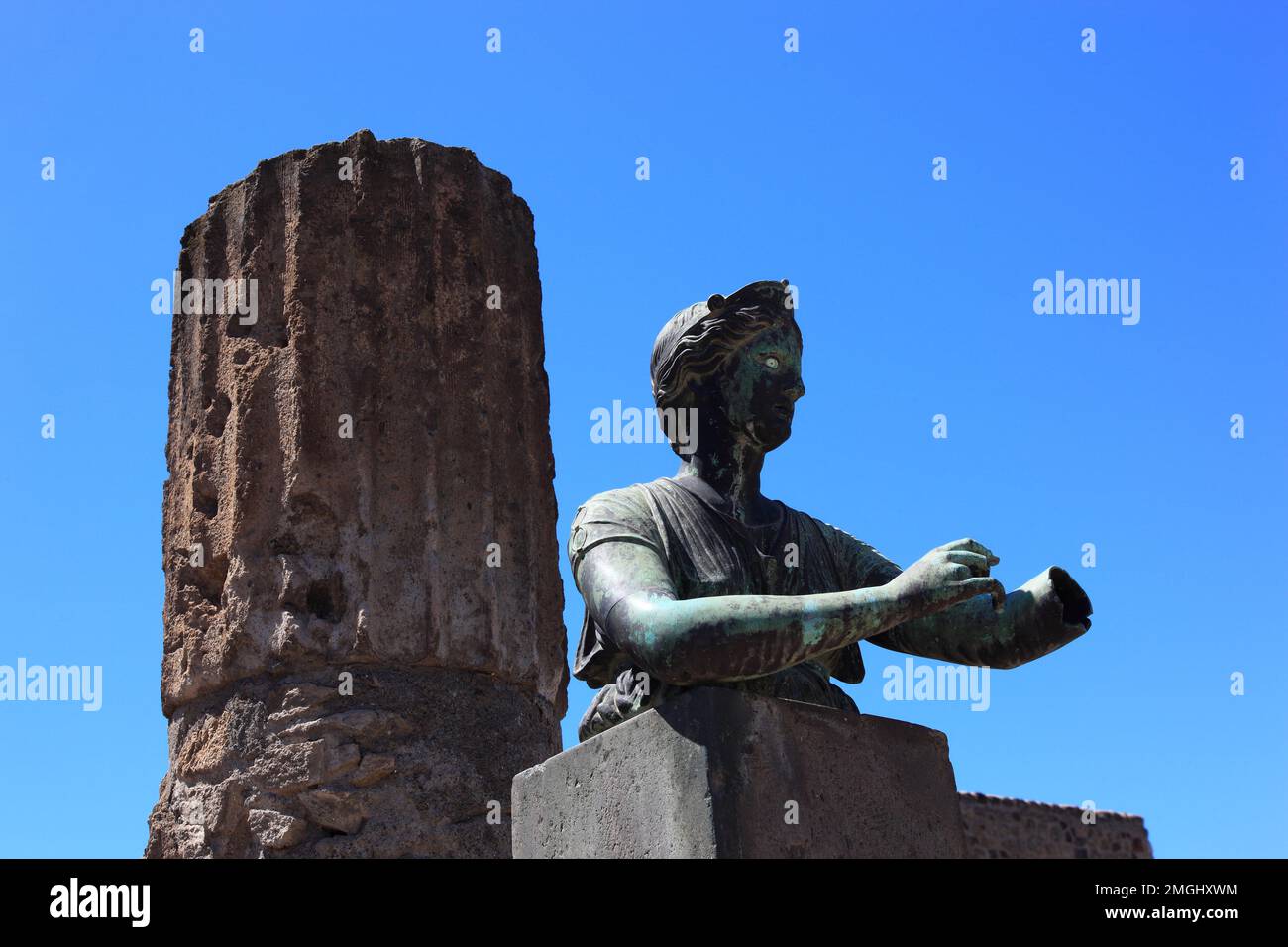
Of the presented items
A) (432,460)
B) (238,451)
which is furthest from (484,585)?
(238,451)

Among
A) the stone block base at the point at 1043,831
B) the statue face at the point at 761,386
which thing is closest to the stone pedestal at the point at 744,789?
the statue face at the point at 761,386

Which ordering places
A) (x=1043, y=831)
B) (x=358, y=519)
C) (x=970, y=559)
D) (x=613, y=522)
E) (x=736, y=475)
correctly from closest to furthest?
(x=970, y=559), (x=613, y=522), (x=736, y=475), (x=358, y=519), (x=1043, y=831)

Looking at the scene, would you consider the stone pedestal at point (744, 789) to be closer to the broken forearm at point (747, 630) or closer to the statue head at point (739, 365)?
the broken forearm at point (747, 630)

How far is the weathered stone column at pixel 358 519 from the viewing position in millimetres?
7734

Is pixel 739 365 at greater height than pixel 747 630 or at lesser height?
greater

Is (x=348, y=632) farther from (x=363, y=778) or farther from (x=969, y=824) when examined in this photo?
(x=969, y=824)

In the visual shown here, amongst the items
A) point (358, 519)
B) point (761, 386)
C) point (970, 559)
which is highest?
point (358, 519)

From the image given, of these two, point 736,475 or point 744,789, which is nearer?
point 744,789


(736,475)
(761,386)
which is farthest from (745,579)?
(761,386)

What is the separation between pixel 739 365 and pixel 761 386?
72 millimetres

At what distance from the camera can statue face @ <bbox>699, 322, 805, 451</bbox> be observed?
4.15m

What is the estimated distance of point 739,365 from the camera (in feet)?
13.6

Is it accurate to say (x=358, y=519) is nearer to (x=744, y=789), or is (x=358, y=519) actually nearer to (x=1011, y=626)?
(x=1011, y=626)
